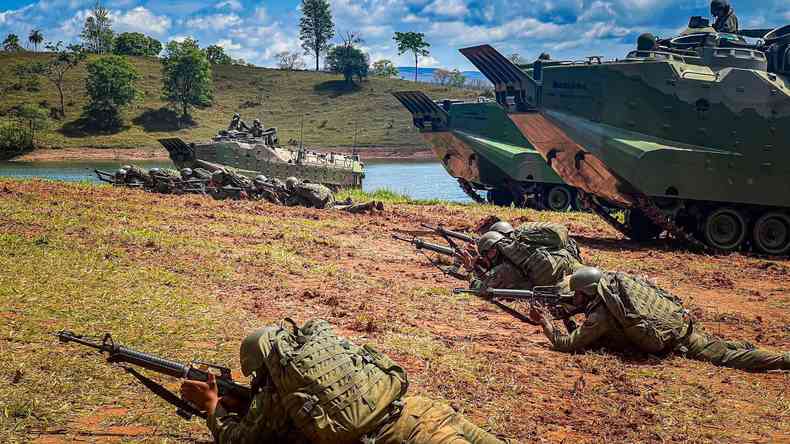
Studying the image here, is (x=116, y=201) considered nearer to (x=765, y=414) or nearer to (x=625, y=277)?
(x=625, y=277)

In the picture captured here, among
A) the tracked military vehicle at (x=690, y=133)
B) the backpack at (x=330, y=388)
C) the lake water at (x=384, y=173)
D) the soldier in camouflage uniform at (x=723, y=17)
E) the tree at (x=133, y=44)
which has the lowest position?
the lake water at (x=384, y=173)

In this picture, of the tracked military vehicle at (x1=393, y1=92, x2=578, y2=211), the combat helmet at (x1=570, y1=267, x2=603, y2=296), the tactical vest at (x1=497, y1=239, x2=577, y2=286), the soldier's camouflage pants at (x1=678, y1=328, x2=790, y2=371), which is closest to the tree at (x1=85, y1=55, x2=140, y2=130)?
the tracked military vehicle at (x1=393, y1=92, x2=578, y2=211)

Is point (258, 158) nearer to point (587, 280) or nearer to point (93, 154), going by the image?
point (587, 280)

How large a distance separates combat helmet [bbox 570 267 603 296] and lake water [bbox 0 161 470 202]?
25890mm

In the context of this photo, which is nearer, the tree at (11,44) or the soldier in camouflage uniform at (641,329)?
the soldier in camouflage uniform at (641,329)

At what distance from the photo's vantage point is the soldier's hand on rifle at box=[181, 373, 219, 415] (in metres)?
4.95

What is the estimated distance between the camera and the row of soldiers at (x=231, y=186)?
21.4 m

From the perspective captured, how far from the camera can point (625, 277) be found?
765cm

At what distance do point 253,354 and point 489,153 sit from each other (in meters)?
21.3

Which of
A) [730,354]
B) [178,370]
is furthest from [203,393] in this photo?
[730,354]

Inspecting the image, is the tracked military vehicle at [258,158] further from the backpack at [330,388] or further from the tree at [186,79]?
the tree at [186,79]

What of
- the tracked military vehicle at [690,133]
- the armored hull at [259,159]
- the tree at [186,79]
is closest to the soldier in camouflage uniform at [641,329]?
the tracked military vehicle at [690,133]

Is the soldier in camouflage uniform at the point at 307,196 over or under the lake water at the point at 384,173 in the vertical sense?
over

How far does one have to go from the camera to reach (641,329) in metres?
7.56
